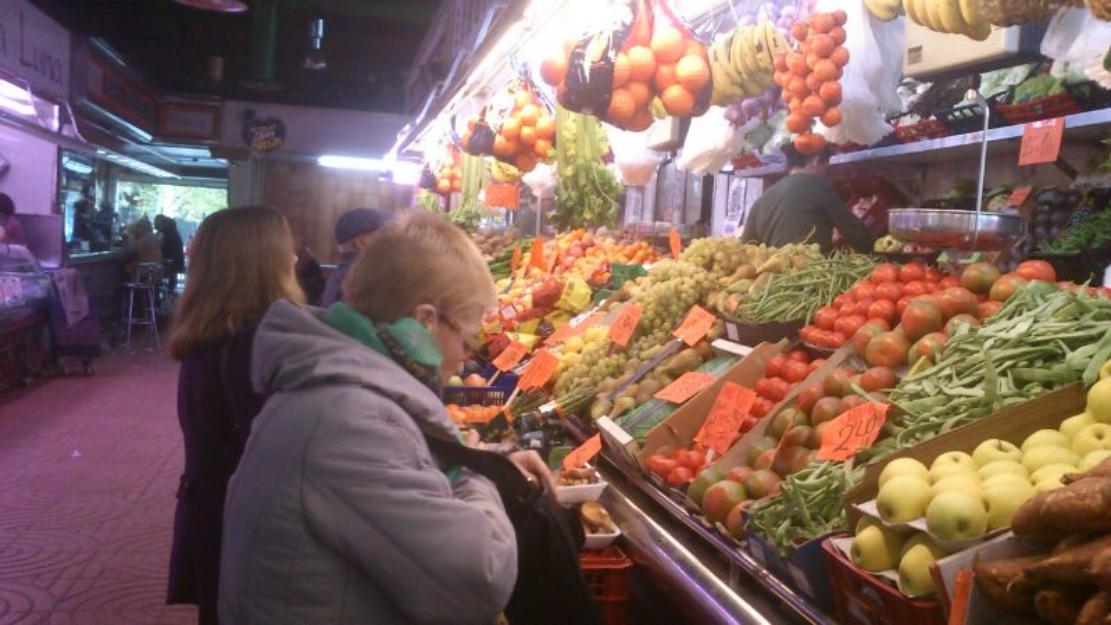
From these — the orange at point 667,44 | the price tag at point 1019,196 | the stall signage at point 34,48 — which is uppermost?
the stall signage at point 34,48

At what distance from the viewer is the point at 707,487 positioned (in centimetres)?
265

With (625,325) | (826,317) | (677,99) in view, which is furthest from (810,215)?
(826,317)

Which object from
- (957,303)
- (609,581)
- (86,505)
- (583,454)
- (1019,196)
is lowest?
(86,505)

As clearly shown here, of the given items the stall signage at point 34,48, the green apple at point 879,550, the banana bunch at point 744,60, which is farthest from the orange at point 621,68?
the stall signage at point 34,48

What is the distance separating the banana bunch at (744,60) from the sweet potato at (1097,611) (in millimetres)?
2909

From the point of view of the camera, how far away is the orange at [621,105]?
3.87m

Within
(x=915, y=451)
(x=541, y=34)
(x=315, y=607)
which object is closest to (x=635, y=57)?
(x=541, y=34)

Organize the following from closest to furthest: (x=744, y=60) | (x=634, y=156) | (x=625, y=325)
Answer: (x=744, y=60) < (x=625, y=325) < (x=634, y=156)

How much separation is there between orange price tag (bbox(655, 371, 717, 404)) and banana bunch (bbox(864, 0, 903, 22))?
5.39 ft

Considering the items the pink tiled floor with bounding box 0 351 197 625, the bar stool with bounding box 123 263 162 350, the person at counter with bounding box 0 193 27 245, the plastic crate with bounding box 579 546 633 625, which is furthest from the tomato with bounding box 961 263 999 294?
the bar stool with bounding box 123 263 162 350

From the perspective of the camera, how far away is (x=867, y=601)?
1.81 metres

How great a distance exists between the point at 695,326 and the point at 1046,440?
6.75 feet

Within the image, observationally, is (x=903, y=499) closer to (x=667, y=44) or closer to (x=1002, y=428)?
(x=1002, y=428)

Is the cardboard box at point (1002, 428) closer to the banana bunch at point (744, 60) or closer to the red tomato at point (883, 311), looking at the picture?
the red tomato at point (883, 311)
